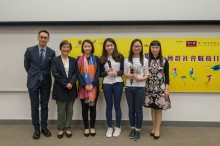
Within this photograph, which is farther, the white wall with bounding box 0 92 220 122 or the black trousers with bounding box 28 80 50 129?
the white wall with bounding box 0 92 220 122

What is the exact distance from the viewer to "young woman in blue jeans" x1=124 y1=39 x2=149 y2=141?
240 centimetres

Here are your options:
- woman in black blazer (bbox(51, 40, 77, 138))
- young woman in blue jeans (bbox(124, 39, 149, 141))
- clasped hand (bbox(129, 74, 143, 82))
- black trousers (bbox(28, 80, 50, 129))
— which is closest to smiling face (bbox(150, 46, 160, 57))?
young woman in blue jeans (bbox(124, 39, 149, 141))

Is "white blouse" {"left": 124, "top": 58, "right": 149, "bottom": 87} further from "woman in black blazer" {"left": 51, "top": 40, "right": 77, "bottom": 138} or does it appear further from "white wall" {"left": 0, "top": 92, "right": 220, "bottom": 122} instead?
"woman in black blazer" {"left": 51, "top": 40, "right": 77, "bottom": 138}

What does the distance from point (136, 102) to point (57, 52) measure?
5.04ft

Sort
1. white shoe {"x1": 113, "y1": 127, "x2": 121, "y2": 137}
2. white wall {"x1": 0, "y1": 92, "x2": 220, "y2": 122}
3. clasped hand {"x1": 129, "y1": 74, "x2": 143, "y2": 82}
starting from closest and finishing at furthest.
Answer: clasped hand {"x1": 129, "y1": 74, "x2": 143, "y2": 82} < white shoe {"x1": 113, "y1": 127, "x2": 121, "y2": 137} < white wall {"x1": 0, "y1": 92, "x2": 220, "y2": 122}

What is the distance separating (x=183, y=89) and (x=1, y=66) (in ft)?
10.0

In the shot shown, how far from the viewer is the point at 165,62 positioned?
246cm

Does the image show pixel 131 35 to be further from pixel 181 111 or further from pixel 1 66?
pixel 1 66

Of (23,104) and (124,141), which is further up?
(23,104)

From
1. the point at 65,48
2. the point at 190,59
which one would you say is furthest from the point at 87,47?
the point at 190,59

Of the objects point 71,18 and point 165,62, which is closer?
point 165,62

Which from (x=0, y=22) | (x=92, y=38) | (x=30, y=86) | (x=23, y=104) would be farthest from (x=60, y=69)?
(x=0, y=22)

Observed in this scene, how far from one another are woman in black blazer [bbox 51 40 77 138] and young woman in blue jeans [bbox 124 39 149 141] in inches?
30.4

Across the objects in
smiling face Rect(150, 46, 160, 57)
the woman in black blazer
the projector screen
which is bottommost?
the woman in black blazer
